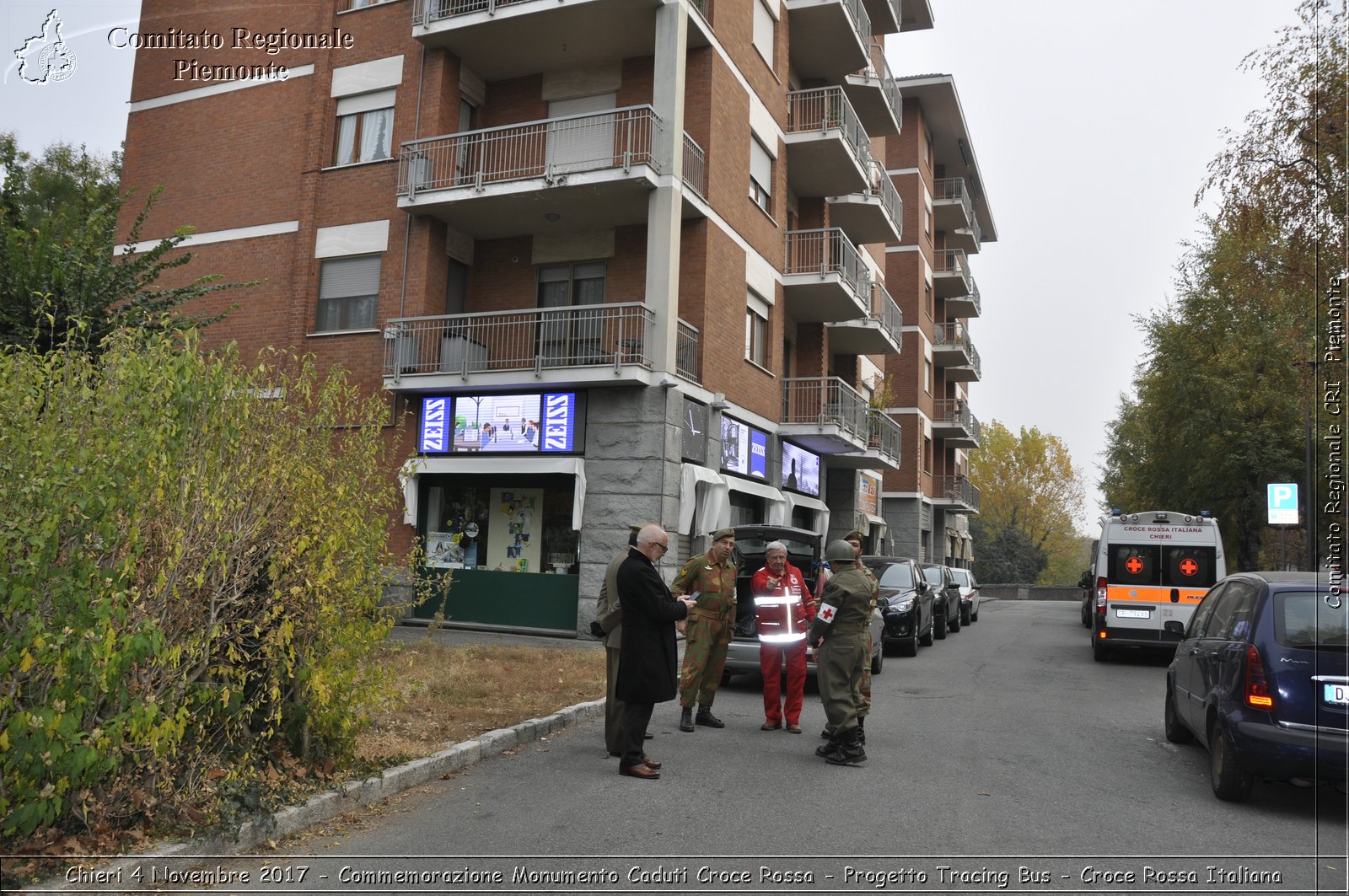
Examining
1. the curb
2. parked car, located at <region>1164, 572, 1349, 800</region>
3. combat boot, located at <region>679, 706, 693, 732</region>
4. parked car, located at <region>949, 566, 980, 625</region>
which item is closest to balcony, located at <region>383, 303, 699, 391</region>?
combat boot, located at <region>679, 706, 693, 732</region>

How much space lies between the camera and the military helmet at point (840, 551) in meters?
7.76

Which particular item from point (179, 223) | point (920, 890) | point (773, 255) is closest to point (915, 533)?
point (773, 255)

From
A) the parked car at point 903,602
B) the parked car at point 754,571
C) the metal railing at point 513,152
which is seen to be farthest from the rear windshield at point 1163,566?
the metal railing at point 513,152

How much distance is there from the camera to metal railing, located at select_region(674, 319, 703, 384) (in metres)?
16.8

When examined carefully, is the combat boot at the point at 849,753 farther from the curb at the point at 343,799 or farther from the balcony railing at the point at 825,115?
the balcony railing at the point at 825,115

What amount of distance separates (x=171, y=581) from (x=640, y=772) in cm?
334

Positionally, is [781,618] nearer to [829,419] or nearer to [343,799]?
[343,799]

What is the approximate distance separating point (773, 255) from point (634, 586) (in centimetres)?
1580

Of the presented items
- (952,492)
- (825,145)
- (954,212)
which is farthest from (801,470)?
(954,212)

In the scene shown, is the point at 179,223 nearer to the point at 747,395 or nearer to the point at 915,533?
the point at 747,395

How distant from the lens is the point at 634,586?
6.91 meters

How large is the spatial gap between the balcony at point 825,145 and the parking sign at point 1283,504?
11485 mm

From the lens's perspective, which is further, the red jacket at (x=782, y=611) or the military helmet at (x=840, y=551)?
the red jacket at (x=782, y=611)

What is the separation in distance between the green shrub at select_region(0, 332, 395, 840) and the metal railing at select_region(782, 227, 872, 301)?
16.9 meters
